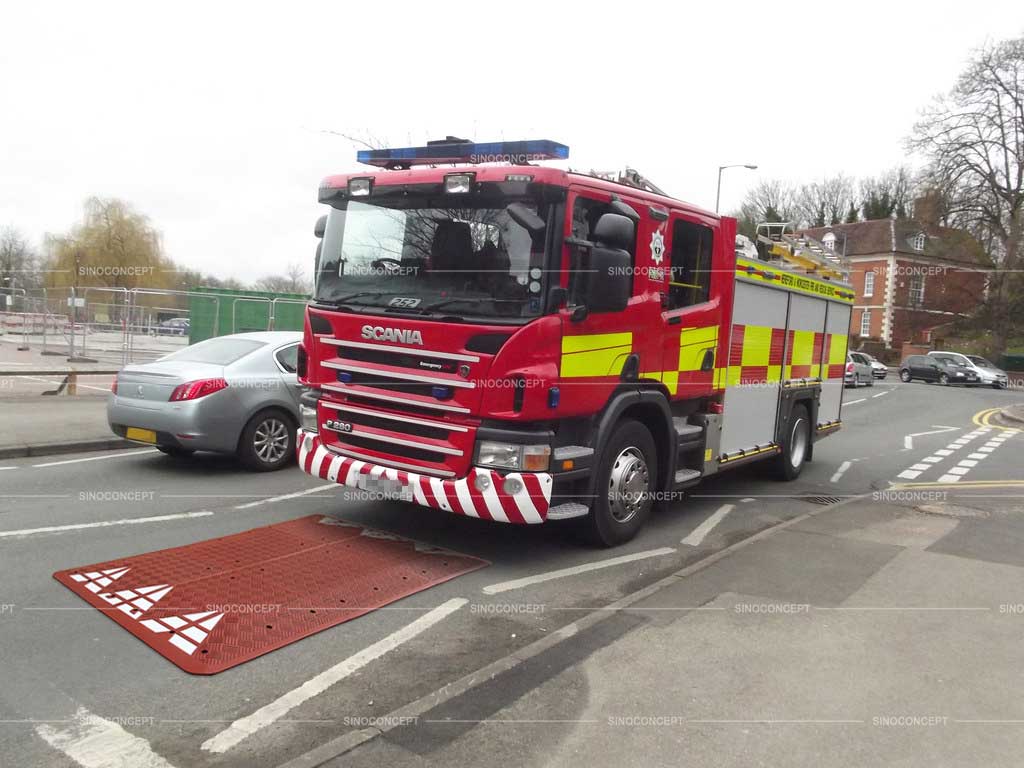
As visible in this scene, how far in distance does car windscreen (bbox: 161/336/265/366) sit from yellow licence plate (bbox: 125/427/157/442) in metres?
0.90

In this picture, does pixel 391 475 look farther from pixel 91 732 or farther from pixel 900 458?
pixel 900 458

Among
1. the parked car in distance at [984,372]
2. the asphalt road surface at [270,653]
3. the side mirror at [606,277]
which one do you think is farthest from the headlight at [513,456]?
the parked car in distance at [984,372]

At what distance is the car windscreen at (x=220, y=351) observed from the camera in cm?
835

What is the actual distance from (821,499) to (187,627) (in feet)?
22.7

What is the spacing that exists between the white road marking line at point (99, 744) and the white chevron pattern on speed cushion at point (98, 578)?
1.60 m

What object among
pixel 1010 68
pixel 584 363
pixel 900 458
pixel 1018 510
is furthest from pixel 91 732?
pixel 1010 68

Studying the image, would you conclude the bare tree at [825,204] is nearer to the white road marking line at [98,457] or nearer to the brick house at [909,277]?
the brick house at [909,277]

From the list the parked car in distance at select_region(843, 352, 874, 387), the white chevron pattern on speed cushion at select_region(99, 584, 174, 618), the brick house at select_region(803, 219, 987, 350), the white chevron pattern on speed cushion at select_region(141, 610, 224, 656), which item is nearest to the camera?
the white chevron pattern on speed cushion at select_region(141, 610, 224, 656)

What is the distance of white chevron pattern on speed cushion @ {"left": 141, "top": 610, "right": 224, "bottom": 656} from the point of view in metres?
4.00

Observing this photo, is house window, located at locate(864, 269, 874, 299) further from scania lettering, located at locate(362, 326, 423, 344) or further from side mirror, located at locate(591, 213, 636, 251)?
scania lettering, located at locate(362, 326, 423, 344)

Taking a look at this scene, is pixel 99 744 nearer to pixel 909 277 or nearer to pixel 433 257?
pixel 433 257

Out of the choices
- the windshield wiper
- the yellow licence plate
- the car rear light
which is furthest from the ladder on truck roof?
the yellow licence plate

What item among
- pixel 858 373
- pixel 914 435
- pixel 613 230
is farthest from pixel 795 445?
pixel 858 373

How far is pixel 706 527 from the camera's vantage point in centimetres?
714
